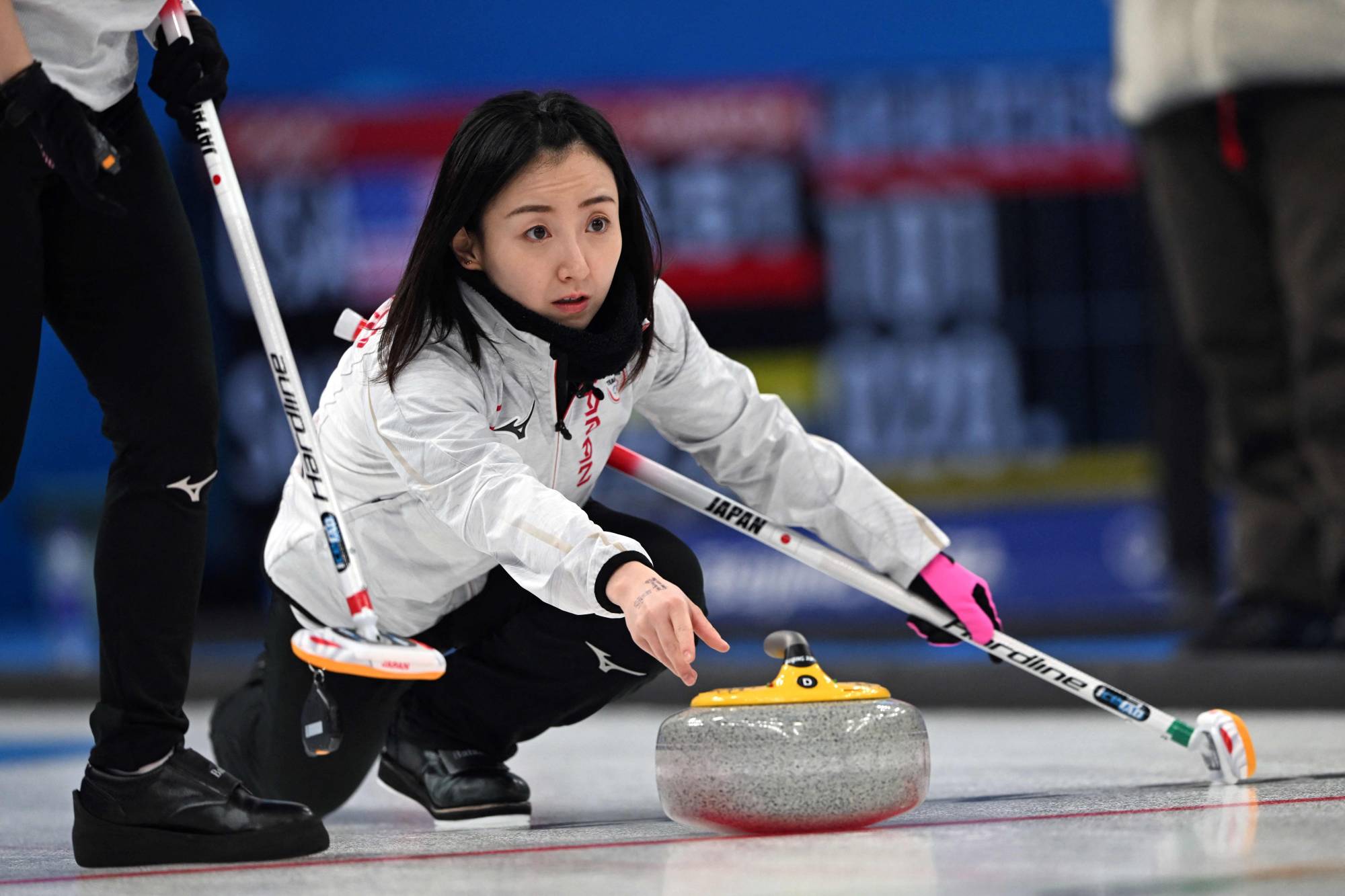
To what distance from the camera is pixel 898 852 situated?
1696 mm

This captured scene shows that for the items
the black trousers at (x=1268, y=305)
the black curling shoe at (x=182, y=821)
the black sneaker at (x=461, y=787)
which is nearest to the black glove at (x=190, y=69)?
the black curling shoe at (x=182, y=821)

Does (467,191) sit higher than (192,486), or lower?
higher

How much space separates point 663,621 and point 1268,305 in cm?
262

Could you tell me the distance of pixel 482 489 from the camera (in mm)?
1931

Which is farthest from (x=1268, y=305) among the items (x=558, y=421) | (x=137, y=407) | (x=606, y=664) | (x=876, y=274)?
(x=137, y=407)

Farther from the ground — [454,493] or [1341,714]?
[454,493]

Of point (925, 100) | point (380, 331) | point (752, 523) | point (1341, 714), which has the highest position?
point (925, 100)

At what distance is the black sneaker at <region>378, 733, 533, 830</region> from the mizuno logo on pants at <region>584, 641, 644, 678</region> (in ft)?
0.69

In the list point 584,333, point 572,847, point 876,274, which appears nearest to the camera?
point 572,847

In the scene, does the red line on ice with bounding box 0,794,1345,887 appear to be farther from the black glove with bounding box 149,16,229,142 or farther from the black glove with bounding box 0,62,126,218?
the black glove with bounding box 149,16,229,142

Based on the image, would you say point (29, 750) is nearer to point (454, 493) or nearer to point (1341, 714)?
point (454, 493)

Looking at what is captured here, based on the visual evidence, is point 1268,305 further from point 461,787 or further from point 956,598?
point 461,787

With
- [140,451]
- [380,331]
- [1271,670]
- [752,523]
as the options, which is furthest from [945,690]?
[140,451]

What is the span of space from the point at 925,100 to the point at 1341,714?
8.76ft
